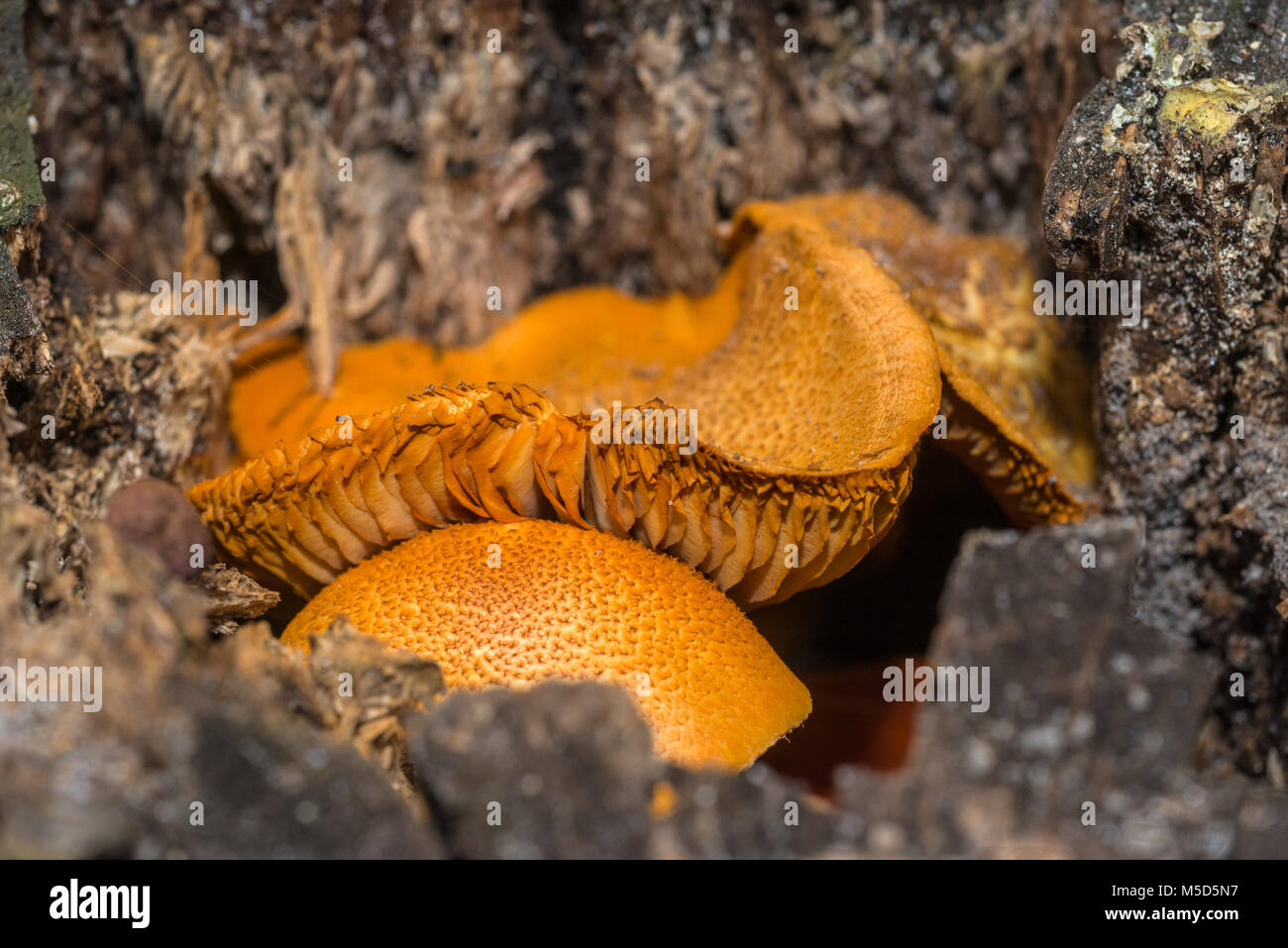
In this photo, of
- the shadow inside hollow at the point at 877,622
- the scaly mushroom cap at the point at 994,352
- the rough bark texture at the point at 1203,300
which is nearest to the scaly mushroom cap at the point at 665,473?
the scaly mushroom cap at the point at 994,352

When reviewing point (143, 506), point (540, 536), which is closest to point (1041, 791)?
point (540, 536)

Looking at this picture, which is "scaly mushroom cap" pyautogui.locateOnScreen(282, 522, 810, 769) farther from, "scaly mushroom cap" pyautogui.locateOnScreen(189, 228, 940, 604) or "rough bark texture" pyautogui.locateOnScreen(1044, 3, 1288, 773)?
"rough bark texture" pyautogui.locateOnScreen(1044, 3, 1288, 773)

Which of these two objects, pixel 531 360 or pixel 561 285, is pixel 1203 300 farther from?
pixel 561 285

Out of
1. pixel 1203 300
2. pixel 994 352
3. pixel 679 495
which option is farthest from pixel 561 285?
pixel 1203 300

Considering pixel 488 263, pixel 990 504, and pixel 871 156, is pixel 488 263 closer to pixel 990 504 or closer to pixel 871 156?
pixel 871 156

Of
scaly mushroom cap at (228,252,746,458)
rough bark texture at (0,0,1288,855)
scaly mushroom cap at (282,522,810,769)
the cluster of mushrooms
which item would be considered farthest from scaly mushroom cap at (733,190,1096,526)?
scaly mushroom cap at (282,522,810,769)
